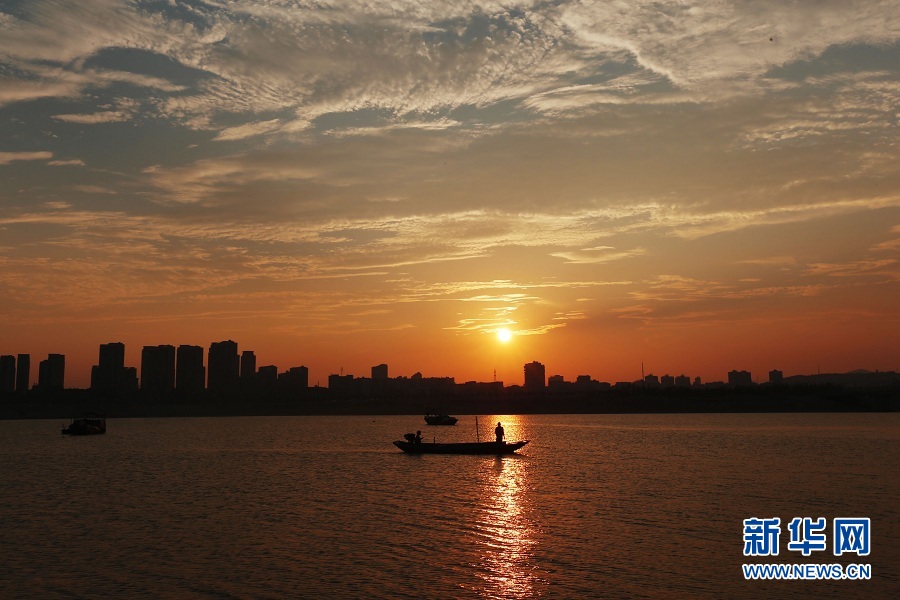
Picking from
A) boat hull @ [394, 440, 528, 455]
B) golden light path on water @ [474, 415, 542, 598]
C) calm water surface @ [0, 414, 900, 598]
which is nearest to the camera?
golden light path on water @ [474, 415, 542, 598]

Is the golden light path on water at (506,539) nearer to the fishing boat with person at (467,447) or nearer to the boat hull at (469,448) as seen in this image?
the fishing boat with person at (467,447)

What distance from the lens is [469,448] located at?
10144 cm

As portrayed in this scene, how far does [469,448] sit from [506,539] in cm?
5882

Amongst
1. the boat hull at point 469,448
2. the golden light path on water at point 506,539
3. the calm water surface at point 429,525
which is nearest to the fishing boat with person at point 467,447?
the boat hull at point 469,448

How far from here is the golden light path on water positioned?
32.8m

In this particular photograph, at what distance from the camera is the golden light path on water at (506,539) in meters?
32.8

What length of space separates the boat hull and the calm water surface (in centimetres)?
727

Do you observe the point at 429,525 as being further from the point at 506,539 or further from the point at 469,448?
the point at 469,448

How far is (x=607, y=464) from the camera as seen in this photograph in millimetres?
89312

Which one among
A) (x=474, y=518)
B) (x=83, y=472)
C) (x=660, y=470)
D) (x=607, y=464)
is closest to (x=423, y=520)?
(x=474, y=518)

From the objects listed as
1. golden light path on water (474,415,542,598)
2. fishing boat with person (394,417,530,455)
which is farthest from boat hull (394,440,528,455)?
golden light path on water (474,415,542,598)

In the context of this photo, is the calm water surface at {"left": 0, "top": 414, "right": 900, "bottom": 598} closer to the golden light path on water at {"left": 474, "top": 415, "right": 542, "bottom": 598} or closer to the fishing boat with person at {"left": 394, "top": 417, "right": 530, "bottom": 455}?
the golden light path on water at {"left": 474, "top": 415, "right": 542, "bottom": 598}

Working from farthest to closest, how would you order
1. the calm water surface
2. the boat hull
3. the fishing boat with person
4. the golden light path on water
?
the boat hull < the fishing boat with person < the calm water surface < the golden light path on water

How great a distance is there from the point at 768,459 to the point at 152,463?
2957 inches
